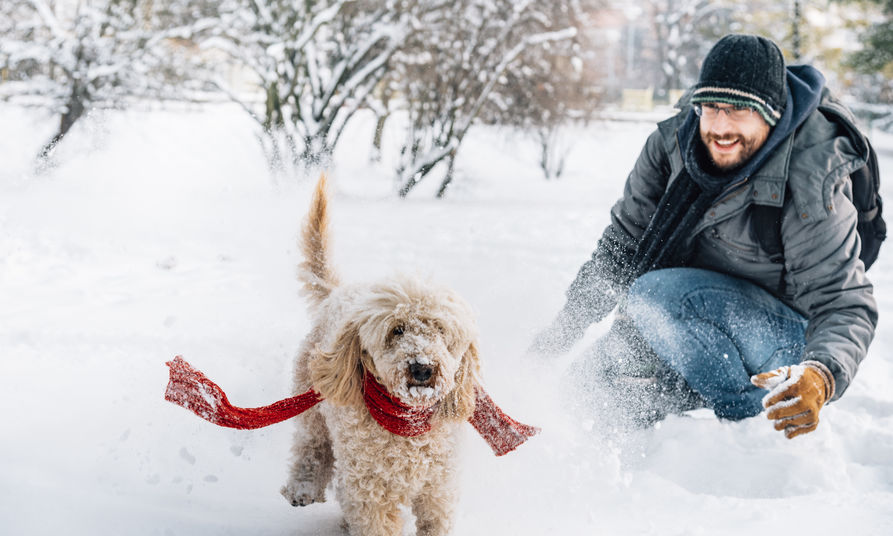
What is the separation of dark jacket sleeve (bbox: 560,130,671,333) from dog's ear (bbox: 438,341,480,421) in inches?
48.0

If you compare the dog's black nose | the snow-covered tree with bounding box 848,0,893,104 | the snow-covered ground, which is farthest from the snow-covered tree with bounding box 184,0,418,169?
the snow-covered tree with bounding box 848,0,893,104

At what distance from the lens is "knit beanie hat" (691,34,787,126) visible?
118 inches

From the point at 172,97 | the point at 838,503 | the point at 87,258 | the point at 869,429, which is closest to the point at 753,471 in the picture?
the point at 838,503

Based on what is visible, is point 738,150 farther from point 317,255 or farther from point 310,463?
point 310,463

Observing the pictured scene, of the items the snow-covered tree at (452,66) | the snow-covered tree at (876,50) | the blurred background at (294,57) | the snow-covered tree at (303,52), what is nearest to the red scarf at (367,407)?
the blurred background at (294,57)

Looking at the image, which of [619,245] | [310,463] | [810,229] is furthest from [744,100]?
[310,463]

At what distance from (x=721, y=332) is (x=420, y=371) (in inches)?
70.7

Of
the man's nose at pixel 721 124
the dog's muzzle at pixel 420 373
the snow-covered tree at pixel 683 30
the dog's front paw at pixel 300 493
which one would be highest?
the man's nose at pixel 721 124

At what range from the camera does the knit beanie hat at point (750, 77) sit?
9.80 ft

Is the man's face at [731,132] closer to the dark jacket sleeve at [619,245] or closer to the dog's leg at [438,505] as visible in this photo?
the dark jacket sleeve at [619,245]

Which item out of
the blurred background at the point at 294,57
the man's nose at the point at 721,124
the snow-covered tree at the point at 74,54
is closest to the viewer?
the man's nose at the point at 721,124

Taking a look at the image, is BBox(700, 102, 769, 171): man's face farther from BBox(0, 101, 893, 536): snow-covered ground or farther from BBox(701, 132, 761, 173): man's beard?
BBox(0, 101, 893, 536): snow-covered ground

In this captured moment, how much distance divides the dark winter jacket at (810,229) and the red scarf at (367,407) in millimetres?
1152

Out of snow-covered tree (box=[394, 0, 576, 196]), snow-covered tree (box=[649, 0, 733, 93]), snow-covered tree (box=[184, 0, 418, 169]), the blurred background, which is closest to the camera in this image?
the blurred background
